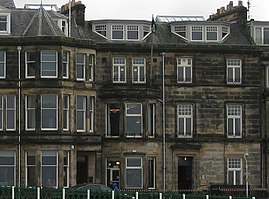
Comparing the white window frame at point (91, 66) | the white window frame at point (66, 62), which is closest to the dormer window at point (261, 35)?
the white window frame at point (91, 66)

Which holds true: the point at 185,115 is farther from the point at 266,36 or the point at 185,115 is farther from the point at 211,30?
the point at 266,36

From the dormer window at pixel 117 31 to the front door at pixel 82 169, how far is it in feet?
33.4

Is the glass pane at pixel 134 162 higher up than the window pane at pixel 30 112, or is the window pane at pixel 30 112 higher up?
the window pane at pixel 30 112

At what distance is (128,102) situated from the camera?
225 ft

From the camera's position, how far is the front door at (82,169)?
67562 millimetres

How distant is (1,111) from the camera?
65.8 metres

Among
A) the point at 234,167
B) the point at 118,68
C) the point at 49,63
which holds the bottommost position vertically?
the point at 234,167

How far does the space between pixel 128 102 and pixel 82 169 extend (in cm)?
601

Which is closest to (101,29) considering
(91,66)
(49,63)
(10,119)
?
(91,66)

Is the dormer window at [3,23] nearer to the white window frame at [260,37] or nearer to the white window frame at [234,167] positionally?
the white window frame at [234,167]

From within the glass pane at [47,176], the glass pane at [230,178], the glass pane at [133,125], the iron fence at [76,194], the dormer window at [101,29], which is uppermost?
the dormer window at [101,29]

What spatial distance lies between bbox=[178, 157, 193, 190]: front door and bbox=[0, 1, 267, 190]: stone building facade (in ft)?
0.25

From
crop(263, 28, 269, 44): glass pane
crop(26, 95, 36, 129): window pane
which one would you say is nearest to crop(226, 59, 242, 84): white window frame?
crop(263, 28, 269, 44): glass pane

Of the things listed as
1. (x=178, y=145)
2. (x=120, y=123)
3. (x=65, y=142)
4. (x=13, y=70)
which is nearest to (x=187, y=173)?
(x=178, y=145)
